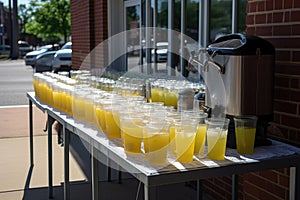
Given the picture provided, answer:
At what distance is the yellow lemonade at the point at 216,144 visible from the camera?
238cm

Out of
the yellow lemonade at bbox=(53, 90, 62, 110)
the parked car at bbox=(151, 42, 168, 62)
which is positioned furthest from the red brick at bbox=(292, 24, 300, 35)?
the parked car at bbox=(151, 42, 168, 62)

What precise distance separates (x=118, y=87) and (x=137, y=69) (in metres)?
3.12

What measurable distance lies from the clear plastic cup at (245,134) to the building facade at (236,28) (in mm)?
405

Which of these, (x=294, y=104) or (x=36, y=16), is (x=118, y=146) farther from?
(x=36, y=16)

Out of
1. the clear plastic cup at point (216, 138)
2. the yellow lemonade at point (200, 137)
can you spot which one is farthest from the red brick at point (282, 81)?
the yellow lemonade at point (200, 137)

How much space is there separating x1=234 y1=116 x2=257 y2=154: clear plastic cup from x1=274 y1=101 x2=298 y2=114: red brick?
1.28 ft

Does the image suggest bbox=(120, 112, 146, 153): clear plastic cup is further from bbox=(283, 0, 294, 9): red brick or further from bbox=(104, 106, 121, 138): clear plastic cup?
bbox=(283, 0, 294, 9): red brick

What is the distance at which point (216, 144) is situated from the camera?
237 cm

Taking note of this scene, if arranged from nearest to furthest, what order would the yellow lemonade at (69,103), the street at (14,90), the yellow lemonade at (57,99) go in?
the yellow lemonade at (69,103) < the yellow lemonade at (57,99) < the street at (14,90)

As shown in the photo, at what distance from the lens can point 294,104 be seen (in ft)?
9.18

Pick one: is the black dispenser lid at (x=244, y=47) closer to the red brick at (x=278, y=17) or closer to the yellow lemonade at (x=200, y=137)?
the red brick at (x=278, y=17)

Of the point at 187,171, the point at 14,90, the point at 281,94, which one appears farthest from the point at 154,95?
the point at 14,90

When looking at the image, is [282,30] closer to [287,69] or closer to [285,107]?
Answer: [287,69]

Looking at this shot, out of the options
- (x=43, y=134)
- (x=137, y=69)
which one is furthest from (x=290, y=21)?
(x=43, y=134)
